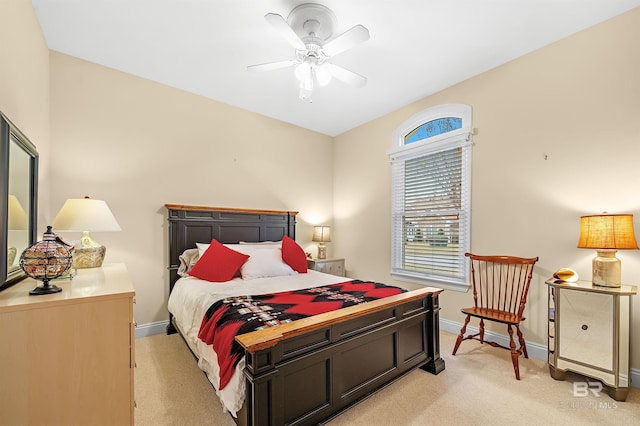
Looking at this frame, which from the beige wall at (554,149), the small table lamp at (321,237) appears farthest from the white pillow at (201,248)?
the beige wall at (554,149)

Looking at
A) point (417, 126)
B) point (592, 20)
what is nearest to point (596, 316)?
point (592, 20)

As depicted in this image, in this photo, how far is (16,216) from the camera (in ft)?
5.33

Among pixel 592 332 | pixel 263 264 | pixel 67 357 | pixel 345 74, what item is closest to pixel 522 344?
pixel 592 332

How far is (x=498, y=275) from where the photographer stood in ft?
9.82

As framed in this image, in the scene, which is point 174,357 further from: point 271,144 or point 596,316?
point 596,316

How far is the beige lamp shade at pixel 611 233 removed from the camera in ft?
6.70

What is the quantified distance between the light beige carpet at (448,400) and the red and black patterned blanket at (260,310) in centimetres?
52

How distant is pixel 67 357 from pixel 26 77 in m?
1.96

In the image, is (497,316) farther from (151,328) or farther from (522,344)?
(151,328)

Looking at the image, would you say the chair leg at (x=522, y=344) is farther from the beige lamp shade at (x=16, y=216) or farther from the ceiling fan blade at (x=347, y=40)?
the beige lamp shade at (x=16, y=216)

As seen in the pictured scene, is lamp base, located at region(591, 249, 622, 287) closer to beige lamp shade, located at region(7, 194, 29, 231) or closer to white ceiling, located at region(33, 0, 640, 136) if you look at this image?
white ceiling, located at region(33, 0, 640, 136)

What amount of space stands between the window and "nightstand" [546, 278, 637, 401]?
3.24ft

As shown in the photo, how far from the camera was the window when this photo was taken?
10.9ft

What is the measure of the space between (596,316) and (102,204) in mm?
3966
